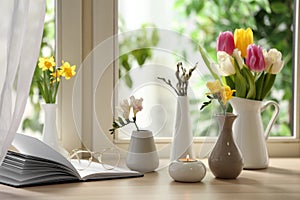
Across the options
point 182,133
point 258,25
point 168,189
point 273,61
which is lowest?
point 168,189

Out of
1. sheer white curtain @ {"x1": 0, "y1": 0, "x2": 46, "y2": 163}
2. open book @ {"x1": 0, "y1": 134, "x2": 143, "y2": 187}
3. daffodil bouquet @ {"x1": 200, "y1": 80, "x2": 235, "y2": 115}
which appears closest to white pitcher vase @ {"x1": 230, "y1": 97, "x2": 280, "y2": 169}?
daffodil bouquet @ {"x1": 200, "y1": 80, "x2": 235, "y2": 115}

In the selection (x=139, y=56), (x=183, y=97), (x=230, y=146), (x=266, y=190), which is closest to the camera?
(x=266, y=190)

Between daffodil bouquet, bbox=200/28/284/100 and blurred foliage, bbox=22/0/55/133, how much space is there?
494mm

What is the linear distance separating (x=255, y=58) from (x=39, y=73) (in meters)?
0.69

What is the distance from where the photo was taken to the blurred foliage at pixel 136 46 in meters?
2.07

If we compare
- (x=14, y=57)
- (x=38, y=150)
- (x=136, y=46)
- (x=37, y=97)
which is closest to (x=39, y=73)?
(x=37, y=97)

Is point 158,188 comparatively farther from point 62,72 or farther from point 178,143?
point 62,72

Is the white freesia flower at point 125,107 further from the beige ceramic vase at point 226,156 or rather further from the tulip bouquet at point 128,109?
the beige ceramic vase at point 226,156

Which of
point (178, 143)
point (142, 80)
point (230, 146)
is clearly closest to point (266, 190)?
point (230, 146)

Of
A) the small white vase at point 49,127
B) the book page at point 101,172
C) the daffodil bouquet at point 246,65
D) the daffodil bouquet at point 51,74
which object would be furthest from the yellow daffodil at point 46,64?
the daffodil bouquet at point 246,65

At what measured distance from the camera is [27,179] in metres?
1.71

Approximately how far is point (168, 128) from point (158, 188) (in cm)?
37

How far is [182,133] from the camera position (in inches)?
78.1

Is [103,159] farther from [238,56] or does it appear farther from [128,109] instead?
[238,56]
